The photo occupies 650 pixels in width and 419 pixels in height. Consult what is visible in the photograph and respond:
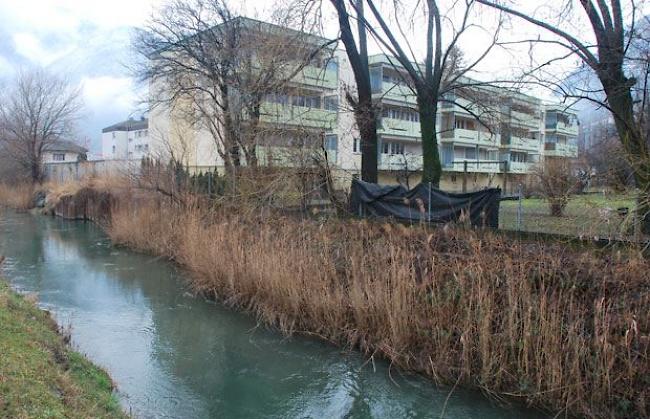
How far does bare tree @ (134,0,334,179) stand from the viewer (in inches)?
653

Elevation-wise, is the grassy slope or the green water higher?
the grassy slope

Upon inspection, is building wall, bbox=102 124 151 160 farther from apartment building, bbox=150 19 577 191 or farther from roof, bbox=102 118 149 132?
apartment building, bbox=150 19 577 191

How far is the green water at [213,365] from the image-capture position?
6.32 m

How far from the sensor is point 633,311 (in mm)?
5863

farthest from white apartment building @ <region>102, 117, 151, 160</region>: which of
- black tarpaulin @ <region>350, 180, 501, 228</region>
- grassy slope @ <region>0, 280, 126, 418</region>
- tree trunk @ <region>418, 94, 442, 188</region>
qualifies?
grassy slope @ <region>0, 280, 126, 418</region>

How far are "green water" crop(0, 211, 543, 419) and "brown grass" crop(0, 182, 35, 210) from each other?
73.1ft

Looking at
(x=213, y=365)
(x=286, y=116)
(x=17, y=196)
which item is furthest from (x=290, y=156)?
(x=17, y=196)

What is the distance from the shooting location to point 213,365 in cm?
777

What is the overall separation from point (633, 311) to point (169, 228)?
12.8 metres

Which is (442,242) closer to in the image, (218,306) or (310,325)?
(310,325)

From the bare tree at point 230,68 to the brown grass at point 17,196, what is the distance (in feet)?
46.7

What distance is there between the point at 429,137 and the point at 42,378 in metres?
14.1

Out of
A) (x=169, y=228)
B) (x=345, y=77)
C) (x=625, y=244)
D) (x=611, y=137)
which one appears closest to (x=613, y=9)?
(x=611, y=137)

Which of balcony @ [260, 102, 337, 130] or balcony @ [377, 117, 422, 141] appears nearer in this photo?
balcony @ [260, 102, 337, 130]
